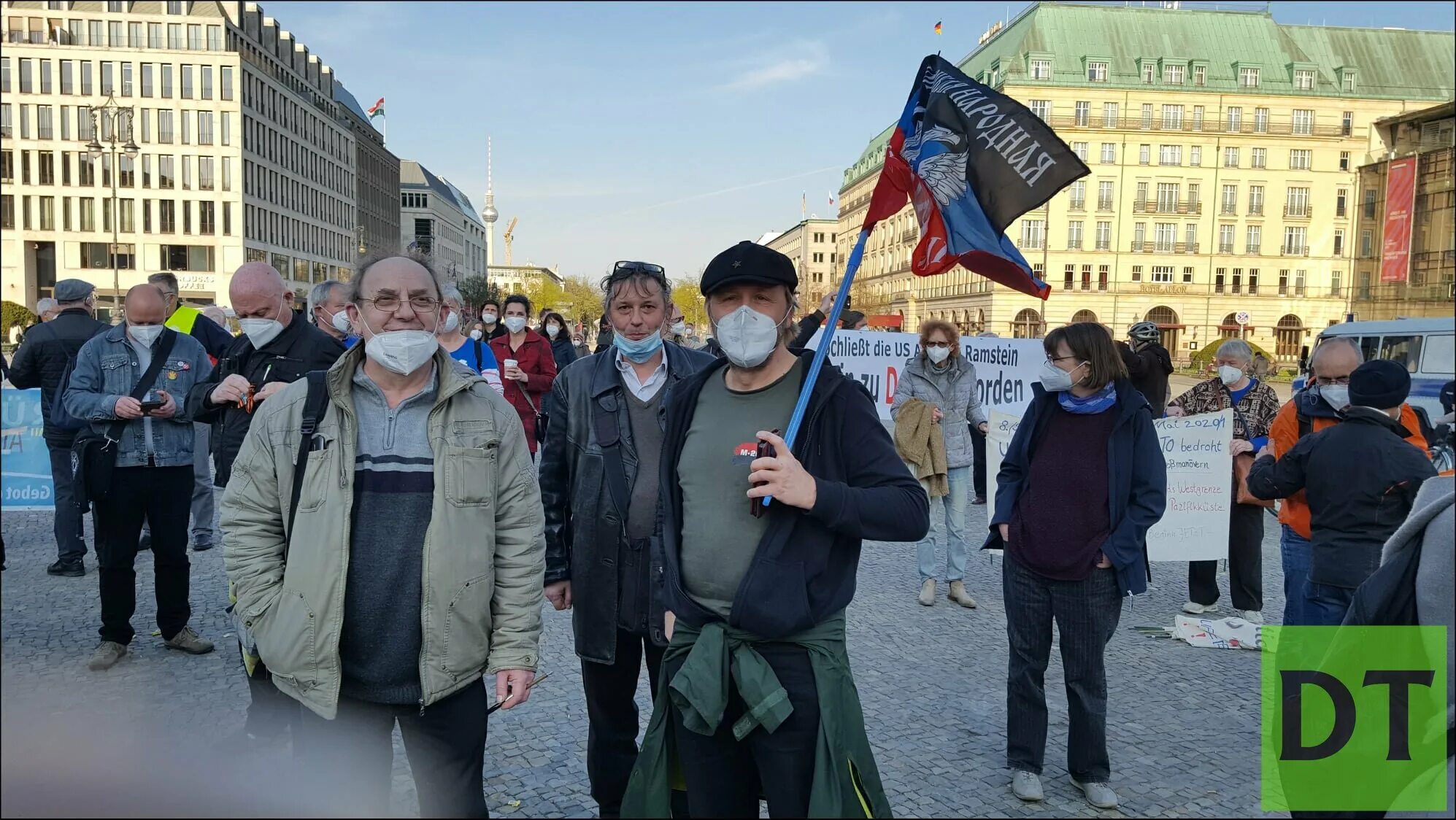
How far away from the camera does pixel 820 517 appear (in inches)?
99.7

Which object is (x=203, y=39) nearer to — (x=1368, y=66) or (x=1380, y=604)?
(x=1380, y=604)

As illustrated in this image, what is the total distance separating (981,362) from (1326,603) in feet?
23.5

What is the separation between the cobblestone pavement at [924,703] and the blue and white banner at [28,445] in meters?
0.78

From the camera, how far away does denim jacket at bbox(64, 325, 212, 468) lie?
5246 millimetres

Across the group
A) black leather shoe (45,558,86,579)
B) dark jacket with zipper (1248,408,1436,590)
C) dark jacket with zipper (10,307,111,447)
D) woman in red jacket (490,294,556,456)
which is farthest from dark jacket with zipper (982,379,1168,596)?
black leather shoe (45,558,86,579)

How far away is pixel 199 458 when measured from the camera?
849 cm

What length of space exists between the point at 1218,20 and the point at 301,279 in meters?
81.4

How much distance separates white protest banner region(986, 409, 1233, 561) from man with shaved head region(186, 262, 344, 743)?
16.2 feet

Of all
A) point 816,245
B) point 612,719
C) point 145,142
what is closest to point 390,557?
point 612,719

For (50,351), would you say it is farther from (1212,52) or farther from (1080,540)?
(1212,52)

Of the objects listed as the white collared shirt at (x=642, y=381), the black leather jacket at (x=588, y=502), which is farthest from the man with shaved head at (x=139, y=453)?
the white collared shirt at (x=642, y=381)

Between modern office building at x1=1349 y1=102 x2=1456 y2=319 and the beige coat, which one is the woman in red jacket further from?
modern office building at x1=1349 y1=102 x2=1456 y2=319

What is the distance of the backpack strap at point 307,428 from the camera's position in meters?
2.71

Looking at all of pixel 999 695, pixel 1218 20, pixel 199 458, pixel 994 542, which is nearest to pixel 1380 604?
pixel 994 542
